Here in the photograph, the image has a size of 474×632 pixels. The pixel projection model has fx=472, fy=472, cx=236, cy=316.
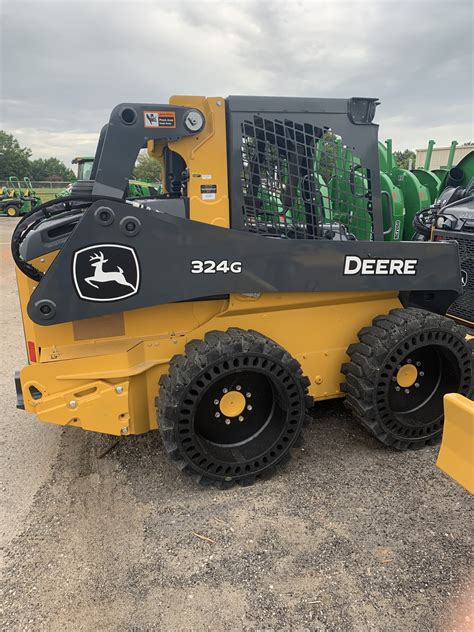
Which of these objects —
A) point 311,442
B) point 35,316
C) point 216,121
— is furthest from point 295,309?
point 35,316

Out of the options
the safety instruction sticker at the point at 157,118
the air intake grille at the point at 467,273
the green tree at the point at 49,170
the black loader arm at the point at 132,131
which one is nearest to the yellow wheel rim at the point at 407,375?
the air intake grille at the point at 467,273

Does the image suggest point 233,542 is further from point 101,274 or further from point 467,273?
point 467,273

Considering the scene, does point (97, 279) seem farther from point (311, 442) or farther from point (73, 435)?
point (311, 442)

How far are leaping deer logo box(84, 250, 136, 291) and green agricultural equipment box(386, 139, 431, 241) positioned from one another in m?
5.78

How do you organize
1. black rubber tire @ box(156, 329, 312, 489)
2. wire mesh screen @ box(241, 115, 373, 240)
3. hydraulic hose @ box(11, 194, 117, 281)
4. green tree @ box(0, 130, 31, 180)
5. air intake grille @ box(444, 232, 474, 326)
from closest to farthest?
hydraulic hose @ box(11, 194, 117, 281) < black rubber tire @ box(156, 329, 312, 489) < wire mesh screen @ box(241, 115, 373, 240) < air intake grille @ box(444, 232, 474, 326) < green tree @ box(0, 130, 31, 180)

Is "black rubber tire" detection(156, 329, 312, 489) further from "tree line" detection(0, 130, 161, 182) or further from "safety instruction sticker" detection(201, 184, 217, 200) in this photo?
"tree line" detection(0, 130, 161, 182)

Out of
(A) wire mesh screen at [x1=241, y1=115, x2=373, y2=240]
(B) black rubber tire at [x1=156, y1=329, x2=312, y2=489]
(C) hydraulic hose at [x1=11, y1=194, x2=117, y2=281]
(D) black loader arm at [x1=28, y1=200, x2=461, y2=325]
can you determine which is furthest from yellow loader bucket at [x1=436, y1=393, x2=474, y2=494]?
(C) hydraulic hose at [x1=11, y1=194, x2=117, y2=281]

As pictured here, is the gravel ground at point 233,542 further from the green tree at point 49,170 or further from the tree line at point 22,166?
the green tree at point 49,170

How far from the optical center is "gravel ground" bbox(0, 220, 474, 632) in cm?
215

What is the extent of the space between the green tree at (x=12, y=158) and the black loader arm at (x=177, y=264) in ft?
243

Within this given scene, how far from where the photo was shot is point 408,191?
7.41 metres

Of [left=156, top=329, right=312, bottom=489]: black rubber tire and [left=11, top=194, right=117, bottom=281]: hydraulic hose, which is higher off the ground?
[left=11, top=194, right=117, bottom=281]: hydraulic hose

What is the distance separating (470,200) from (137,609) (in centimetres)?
451

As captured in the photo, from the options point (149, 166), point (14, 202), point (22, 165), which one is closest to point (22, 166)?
point (22, 165)
